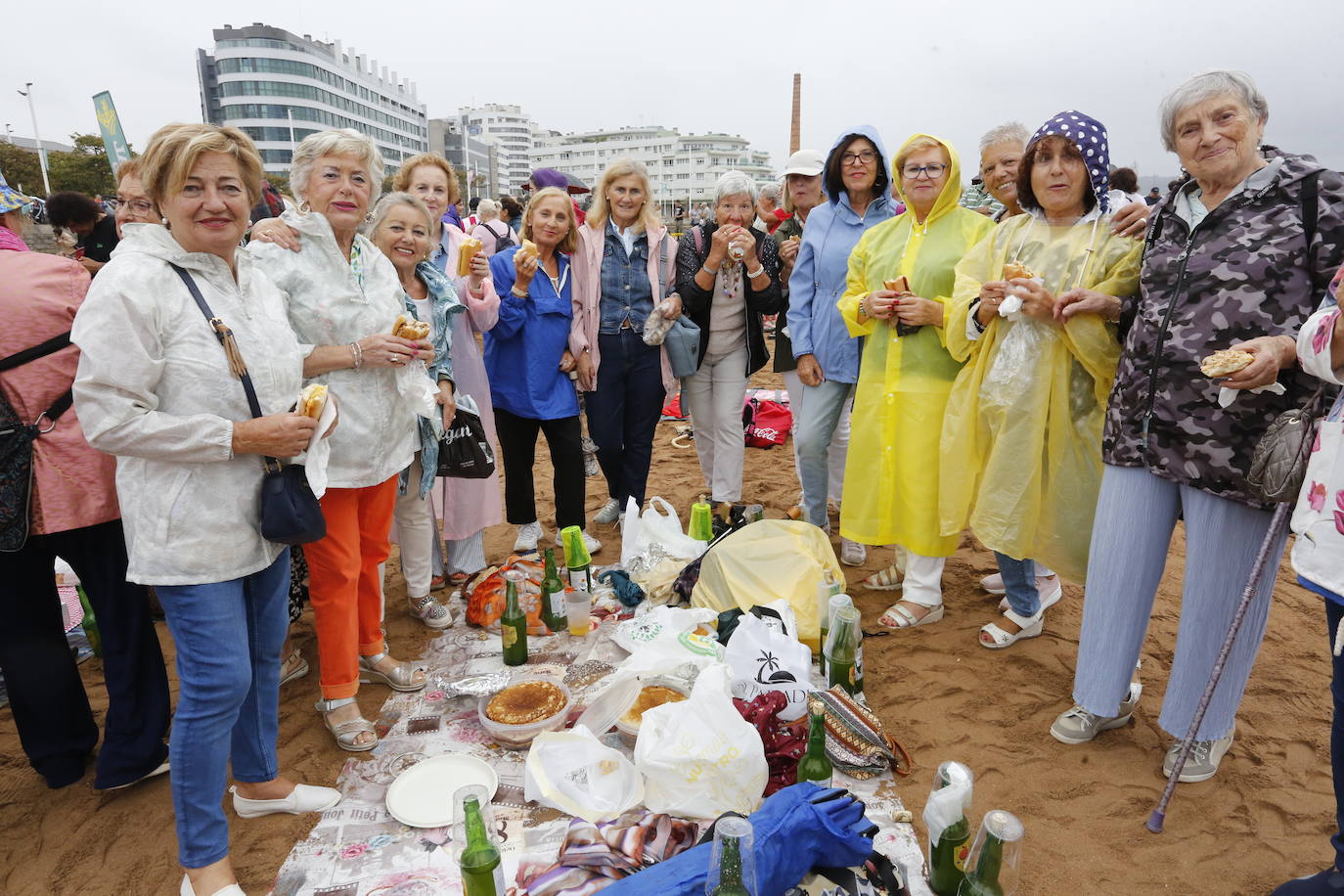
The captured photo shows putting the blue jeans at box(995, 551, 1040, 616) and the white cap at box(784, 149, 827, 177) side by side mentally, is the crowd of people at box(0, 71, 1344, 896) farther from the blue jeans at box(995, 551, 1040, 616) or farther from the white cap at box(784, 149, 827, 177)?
the white cap at box(784, 149, 827, 177)

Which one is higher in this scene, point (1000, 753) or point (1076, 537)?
point (1076, 537)

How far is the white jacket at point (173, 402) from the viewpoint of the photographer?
1837 millimetres

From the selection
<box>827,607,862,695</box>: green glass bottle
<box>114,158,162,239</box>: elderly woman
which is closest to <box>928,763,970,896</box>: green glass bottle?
<box>827,607,862,695</box>: green glass bottle

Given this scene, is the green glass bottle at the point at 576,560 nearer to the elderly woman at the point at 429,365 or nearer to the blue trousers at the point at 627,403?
the elderly woman at the point at 429,365

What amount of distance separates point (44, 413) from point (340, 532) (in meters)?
1.02

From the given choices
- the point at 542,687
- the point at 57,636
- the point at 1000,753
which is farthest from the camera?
the point at 542,687

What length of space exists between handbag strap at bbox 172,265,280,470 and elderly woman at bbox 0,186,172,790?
74 centimetres

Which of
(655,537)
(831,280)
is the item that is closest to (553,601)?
(655,537)

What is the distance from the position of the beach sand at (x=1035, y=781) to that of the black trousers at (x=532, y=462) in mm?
1084

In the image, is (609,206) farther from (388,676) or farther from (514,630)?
(388,676)

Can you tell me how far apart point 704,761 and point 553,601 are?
1.74 metres

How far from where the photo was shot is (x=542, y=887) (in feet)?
6.78

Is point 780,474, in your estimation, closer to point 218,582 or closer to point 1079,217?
point 1079,217

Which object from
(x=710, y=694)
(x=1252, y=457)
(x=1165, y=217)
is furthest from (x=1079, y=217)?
(x=710, y=694)
